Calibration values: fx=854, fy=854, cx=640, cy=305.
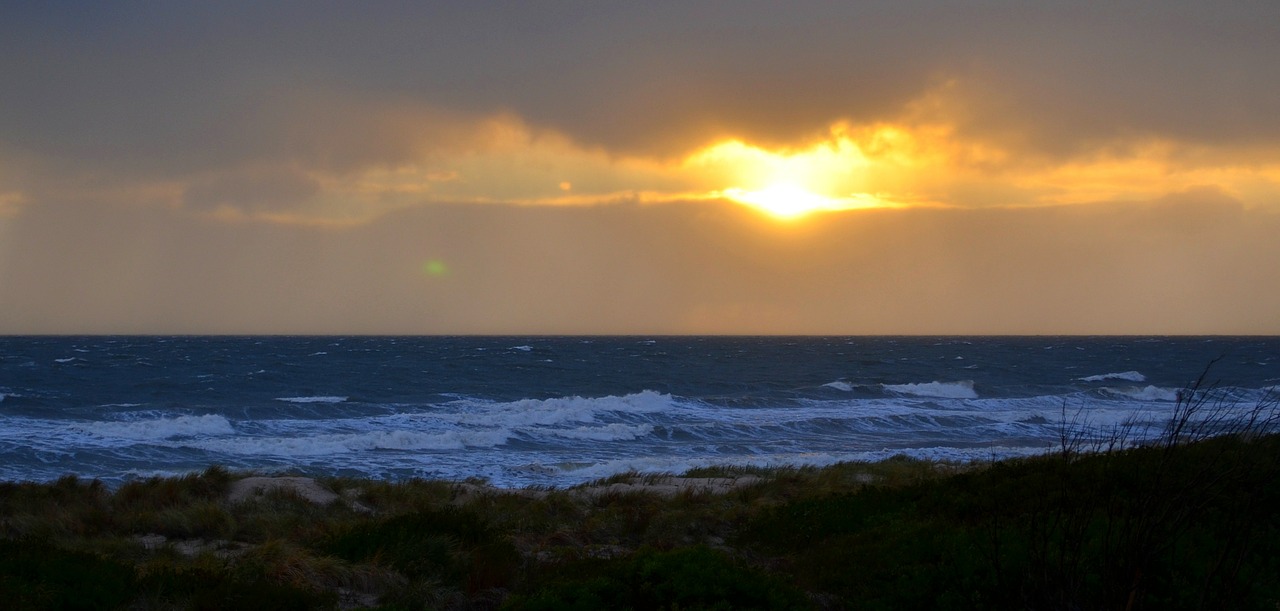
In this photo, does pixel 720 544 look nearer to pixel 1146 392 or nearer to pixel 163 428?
pixel 163 428

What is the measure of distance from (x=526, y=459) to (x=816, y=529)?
19.4 m

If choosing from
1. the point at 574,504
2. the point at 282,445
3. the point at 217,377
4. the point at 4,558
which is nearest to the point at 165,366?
the point at 217,377

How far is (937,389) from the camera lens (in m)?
61.1

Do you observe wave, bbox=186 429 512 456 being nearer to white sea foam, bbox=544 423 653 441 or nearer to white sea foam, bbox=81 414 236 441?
white sea foam, bbox=81 414 236 441

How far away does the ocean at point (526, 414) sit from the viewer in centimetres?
2830

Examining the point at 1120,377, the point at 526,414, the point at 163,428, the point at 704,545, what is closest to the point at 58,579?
the point at 704,545

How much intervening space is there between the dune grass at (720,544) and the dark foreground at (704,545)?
0.11ft

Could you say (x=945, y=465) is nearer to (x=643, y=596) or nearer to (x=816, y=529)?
(x=816, y=529)

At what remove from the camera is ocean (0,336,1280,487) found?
28297 millimetres

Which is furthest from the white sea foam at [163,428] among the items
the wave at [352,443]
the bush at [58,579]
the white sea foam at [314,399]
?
the bush at [58,579]

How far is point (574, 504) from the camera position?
1628cm

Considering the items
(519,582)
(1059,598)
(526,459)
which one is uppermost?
(1059,598)

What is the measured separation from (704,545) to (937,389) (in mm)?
56049

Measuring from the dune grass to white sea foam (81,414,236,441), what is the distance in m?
20.4
